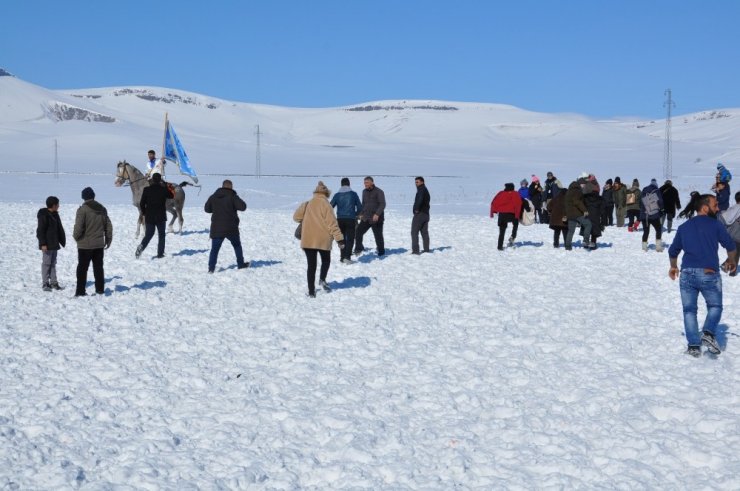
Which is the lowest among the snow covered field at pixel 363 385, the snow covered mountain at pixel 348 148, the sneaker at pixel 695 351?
the snow covered field at pixel 363 385

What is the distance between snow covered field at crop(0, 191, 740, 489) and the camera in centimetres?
517

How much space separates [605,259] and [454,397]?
9.20 metres

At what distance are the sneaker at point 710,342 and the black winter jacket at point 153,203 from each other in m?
9.93

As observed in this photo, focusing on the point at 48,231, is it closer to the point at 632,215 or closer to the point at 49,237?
the point at 49,237

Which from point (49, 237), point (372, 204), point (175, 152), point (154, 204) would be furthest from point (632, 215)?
point (49, 237)

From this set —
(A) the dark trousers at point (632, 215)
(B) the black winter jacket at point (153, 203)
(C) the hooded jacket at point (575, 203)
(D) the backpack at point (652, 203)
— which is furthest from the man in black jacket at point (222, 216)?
(A) the dark trousers at point (632, 215)

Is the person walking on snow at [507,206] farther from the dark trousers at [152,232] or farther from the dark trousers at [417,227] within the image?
the dark trousers at [152,232]

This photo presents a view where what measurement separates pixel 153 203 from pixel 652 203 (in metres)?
10.1

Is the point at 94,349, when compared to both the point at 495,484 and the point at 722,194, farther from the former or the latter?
the point at 722,194

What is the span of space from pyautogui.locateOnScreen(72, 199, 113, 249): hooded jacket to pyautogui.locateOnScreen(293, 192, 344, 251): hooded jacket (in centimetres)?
276

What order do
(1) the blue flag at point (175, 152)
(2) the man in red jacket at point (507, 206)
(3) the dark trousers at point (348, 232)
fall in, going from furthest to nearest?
(1) the blue flag at point (175, 152), (2) the man in red jacket at point (507, 206), (3) the dark trousers at point (348, 232)

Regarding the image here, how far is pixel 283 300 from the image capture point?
1073 cm

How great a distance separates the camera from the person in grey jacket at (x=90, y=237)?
10469 mm

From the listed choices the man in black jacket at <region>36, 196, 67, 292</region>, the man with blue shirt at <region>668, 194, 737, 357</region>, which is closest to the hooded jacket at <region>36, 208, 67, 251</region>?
the man in black jacket at <region>36, 196, 67, 292</region>
